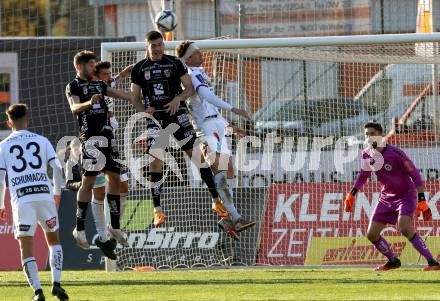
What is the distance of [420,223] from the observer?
1777 cm

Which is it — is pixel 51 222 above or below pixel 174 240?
above

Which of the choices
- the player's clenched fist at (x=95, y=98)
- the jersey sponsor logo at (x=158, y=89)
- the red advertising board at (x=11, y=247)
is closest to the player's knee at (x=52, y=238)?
the player's clenched fist at (x=95, y=98)

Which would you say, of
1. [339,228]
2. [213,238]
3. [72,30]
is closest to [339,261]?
[339,228]

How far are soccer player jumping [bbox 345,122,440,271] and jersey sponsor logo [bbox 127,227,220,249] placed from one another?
305 centimetres

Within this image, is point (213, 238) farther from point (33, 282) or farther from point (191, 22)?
point (191, 22)

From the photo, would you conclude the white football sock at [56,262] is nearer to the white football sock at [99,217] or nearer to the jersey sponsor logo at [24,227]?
the jersey sponsor logo at [24,227]

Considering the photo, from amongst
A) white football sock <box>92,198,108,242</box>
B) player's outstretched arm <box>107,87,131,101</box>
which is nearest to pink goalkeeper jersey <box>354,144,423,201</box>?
player's outstretched arm <box>107,87,131,101</box>

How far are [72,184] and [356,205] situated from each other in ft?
14.9

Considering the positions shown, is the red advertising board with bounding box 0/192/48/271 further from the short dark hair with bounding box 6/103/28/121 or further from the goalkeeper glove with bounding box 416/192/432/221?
the short dark hair with bounding box 6/103/28/121

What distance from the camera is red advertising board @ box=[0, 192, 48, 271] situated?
740 inches

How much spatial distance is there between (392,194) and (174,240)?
154 inches

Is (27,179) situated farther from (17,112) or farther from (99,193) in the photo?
(99,193)

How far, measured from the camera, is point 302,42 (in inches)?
659

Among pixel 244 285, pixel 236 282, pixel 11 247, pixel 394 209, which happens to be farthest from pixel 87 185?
pixel 394 209
